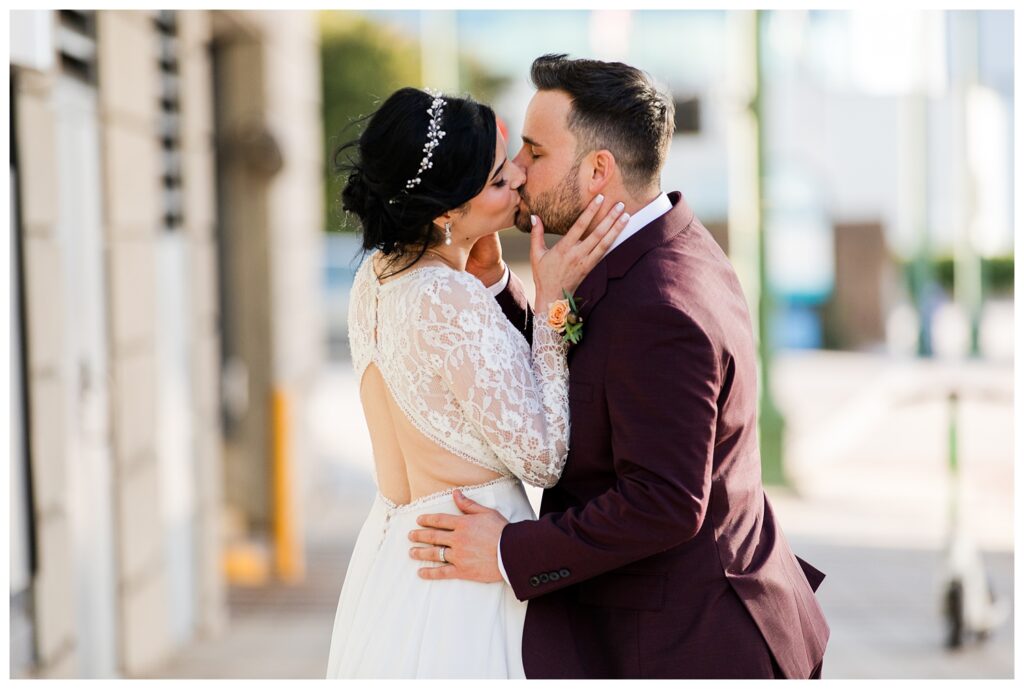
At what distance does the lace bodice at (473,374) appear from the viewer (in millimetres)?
2408

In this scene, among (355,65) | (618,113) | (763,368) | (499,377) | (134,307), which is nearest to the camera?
(499,377)

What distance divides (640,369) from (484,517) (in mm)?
483

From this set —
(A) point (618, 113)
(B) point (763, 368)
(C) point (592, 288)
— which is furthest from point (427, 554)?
(B) point (763, 368)

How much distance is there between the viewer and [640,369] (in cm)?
229

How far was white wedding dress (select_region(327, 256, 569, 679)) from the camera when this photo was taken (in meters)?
2.42

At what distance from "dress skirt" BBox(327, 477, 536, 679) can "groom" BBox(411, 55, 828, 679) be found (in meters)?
0.05

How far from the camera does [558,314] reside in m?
2.42

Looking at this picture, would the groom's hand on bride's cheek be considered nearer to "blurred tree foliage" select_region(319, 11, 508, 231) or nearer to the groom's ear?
the groom's ear

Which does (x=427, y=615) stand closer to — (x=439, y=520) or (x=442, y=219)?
(x=439, y=520)

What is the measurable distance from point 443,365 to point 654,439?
1.46 feet

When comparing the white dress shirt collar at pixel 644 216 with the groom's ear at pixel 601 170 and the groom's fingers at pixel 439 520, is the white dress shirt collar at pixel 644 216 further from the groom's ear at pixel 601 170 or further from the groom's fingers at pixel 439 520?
the groom's fingers at pixel 439 520

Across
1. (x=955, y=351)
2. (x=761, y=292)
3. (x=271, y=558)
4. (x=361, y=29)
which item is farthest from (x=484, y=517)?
(x=361, y=29)

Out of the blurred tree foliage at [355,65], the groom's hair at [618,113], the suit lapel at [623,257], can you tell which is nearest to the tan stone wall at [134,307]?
the groom's hair at [618,113]

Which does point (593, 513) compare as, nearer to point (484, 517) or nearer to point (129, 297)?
point (484, 517)
